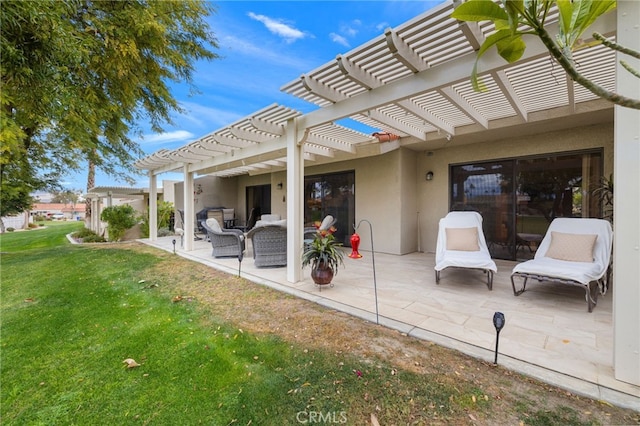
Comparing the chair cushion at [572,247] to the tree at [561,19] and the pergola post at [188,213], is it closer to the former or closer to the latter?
the tree at [561,19]

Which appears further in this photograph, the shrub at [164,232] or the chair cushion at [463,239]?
the shrub at [164,232]

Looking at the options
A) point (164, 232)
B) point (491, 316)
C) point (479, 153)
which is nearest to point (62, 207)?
point (164, 232)

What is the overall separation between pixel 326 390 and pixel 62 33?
5345 mm

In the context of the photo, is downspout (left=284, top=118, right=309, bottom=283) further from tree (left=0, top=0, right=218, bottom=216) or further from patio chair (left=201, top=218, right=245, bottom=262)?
tree (left=0, top=0, right=218, bottom=216)

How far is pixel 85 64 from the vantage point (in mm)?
4578

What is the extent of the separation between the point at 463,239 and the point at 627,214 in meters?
3.27

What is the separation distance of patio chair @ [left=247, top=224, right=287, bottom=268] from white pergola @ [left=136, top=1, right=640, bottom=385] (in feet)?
3.06

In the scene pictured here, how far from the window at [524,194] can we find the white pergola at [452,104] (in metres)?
0.83

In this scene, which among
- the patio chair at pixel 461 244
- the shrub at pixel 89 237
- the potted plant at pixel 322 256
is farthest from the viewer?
the shrub at pixel 89 237

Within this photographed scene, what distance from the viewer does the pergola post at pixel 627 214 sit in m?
2.05

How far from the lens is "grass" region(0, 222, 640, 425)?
1936mm

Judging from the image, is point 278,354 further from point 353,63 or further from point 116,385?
Result: point 353,63

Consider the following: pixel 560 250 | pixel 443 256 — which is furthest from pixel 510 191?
pixel 443 256

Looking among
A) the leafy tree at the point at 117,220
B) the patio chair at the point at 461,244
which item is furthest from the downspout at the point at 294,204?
the leafy tree at the point at 117,220
